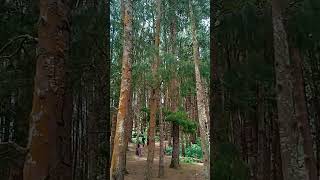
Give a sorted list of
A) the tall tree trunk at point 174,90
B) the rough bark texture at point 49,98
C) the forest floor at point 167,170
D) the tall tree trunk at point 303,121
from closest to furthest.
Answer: the rough bark texture at point 49,98 → the tall tree trunk at point 303,121 → the forest floor at point 167,170 → the tall tree trunk at point 174,90

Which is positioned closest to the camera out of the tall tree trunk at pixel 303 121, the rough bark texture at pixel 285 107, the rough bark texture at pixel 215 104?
the rough bark texture at pixel 285 107

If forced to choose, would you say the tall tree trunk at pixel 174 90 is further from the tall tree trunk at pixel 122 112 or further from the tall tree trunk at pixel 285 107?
the tall tree trunk at pixel 285 107

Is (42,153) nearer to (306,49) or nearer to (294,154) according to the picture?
(294,154)

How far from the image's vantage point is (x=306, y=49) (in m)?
6.22

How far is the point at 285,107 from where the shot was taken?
193 inches

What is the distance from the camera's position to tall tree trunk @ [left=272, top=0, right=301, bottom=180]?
4.88m

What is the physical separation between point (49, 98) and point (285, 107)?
9.76 feet

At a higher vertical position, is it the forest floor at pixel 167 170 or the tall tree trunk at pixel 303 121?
the tall tree trunk at pixel 303 121

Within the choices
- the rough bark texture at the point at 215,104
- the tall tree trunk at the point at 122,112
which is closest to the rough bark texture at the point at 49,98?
the rough bark texture at the point at 215,104

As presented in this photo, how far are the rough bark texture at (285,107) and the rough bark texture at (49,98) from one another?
277 cm

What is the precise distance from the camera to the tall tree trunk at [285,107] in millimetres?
4875

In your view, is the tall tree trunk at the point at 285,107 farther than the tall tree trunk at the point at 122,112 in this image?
No

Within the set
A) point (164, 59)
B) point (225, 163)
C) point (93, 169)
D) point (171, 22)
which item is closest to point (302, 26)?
point (225, 163)

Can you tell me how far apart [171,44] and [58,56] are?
931 inches
